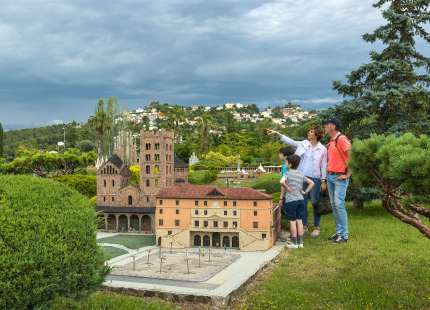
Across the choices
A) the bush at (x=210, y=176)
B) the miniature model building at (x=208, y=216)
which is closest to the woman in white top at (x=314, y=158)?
the miniature model building at (x=208, y=216)

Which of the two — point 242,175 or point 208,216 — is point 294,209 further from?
point 242,175

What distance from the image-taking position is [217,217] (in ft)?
66.3

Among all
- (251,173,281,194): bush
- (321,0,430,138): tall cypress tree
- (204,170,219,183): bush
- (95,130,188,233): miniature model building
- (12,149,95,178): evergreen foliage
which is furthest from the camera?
(12,149,95,178): evergreen foliage

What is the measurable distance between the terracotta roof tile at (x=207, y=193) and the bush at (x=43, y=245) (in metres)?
12.9

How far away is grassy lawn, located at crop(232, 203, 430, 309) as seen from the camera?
777 cm

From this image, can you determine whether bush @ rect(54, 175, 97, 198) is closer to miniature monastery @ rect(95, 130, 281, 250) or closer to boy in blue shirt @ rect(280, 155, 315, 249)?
miniature monastery @ rect(95, 130, 281, 250)

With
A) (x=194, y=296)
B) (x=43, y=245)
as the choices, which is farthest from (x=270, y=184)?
(x=43, y=245)

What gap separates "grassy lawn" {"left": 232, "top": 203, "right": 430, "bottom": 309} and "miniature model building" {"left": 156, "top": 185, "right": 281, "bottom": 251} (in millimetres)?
6548

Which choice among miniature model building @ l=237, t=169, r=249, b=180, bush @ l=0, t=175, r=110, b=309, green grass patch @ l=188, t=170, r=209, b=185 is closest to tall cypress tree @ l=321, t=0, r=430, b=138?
bush @ l=0, t=175, r=110, b=309

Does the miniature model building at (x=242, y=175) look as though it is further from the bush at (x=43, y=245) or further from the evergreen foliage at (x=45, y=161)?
the bush at (x=43, y=245)

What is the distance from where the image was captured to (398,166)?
19.4 ft

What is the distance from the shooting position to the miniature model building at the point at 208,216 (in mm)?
19719

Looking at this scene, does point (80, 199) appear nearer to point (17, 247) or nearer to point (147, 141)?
point (17, 247)

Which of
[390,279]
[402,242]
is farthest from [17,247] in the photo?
[402,242]
